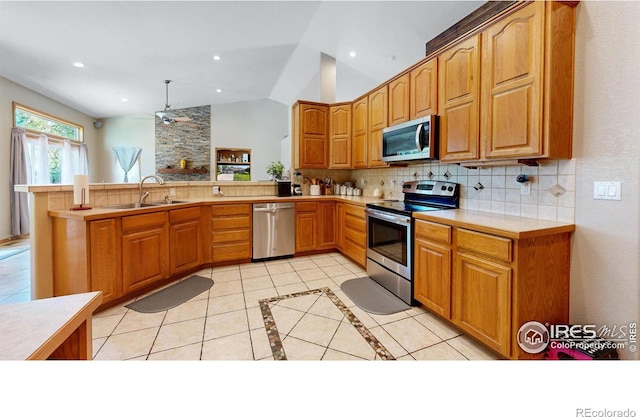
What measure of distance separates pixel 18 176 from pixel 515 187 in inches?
307

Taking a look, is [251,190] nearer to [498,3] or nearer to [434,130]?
[434,130]

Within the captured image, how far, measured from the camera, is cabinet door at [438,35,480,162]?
2048mm

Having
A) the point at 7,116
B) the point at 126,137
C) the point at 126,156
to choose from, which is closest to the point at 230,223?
the point at 7,116

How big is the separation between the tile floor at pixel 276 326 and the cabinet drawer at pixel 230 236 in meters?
0.71

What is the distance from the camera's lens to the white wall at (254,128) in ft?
26.8

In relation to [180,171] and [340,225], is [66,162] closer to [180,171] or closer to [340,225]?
[180,171]

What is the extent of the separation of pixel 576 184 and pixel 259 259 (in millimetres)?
3289

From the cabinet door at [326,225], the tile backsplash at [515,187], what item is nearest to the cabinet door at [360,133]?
the cabinet door at [326,225]

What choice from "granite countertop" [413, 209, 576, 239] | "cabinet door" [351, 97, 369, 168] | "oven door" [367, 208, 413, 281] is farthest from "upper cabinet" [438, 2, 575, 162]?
"cabinet door" [351, 97, 369, 168]

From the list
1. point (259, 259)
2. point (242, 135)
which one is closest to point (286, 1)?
point (259, 259)

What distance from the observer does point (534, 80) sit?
5.39ft

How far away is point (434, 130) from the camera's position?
7.96ft

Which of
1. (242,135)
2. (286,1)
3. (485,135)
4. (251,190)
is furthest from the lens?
(242,135)
